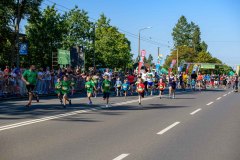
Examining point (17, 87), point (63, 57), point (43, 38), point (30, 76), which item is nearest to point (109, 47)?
point (43, 38)

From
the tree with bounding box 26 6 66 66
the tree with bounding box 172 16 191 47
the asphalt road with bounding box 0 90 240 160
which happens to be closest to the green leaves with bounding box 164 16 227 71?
the tree with bounding box 172 16 191 47

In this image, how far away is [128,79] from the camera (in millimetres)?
30234

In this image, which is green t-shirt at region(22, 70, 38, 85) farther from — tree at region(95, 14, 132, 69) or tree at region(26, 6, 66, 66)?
tree at region(95, 14, 132, 69)

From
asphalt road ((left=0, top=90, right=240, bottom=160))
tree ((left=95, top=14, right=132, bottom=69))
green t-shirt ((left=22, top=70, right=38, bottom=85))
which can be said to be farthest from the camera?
tree ((left=95, top=14, right=132, bottom=69))

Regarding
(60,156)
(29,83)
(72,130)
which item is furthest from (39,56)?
(60,156)

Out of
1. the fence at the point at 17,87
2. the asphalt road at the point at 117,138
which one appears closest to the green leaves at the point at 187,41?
the fence at the point at 17,87

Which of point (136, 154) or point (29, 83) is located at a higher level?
point (29, 83)

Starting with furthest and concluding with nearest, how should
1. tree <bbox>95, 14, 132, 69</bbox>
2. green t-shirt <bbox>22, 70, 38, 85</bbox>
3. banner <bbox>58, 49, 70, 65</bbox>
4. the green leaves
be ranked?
the green leaves
tree <bbox>95, 14, 132, 69</bbox>
banner <bbox>58, 49, 70, 65</bbox>
green t-shirt <bbox>22, 70, 38, 85</bbox>

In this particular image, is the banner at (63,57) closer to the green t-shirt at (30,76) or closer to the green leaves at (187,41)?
the green t-shirt at (30,76)

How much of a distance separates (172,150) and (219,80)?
52.5 meters

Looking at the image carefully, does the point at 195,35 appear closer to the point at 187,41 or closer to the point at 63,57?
the point at 187,41

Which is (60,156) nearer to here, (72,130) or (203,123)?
(72,130)

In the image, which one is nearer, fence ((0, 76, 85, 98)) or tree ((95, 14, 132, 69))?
fence ((0, 76, 85, 98))

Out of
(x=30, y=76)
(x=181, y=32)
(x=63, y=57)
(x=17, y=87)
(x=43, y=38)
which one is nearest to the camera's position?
(x=30, y=76)
